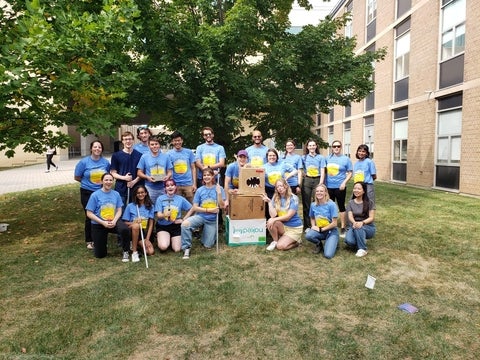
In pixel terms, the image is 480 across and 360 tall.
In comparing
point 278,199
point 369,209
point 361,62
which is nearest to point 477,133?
point 361,62

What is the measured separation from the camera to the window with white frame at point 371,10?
2064cm

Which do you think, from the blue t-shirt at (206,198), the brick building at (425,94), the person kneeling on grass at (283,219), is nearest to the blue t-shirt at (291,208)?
the person kneeling on grass at (283,219)

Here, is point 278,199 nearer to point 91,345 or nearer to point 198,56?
A: point 91,345

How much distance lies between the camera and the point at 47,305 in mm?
4055

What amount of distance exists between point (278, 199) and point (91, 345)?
12.4 feet

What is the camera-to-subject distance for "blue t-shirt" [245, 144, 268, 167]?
6.73 meters

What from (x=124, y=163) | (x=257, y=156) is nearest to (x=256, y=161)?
(x=257, y=156)

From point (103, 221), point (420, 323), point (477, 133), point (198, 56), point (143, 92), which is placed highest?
point (198, 56)

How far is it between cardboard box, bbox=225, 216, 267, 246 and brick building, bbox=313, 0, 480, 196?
973 cm

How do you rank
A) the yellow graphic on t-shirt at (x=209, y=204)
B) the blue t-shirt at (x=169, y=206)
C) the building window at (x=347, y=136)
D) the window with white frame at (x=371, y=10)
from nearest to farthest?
the blue t-shirt at (x=169, y=206) → the yellow graphic on t-shirt at (x=209, y=204) → the window with white frame at (x=371, y=10) → the building window at (x=347, y=136)

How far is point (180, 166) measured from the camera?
260 inches

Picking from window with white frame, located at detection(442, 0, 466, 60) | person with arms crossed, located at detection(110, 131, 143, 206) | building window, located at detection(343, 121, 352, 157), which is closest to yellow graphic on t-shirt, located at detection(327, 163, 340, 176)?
person with arms crossed, located at detection(110, 131, 143, 206)

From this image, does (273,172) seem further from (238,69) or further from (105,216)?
(238,69)

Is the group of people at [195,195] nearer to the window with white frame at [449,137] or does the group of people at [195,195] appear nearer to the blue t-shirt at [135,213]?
the blue t-shirt at [135,213]
